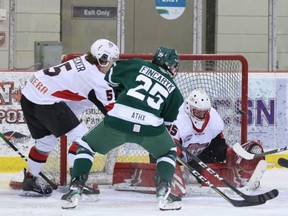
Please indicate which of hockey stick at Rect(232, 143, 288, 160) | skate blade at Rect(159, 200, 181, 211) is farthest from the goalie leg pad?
skate blade at Rect(159, 200, 181, 211)

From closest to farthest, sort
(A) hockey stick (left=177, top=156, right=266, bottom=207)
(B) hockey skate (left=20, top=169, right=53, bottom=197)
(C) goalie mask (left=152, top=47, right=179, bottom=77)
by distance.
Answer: (C) goalie mask (left=152, top=47, right=179, bottom=77), (A) hockey stick (left=177, top=156, right=266, bottom=207), (B) hockey skate (left=20, top=169, right=53, bottom=197)

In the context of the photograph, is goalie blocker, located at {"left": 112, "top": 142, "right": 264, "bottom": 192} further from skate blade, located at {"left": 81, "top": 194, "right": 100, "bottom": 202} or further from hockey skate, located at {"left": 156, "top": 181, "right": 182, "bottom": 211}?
hockey skate, located at {"left": 156, "top": 181, "right": 182, "bottom": 211}

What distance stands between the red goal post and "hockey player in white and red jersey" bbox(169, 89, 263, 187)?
0.11m

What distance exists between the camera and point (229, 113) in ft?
17.6

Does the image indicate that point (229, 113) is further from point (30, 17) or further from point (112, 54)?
point (30, 17)

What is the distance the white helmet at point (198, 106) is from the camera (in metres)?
5.00

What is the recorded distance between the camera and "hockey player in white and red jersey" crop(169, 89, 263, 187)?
5.04 meters

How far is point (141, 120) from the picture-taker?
411cm

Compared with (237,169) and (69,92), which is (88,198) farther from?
(237,169)

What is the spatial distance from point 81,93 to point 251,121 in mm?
1889

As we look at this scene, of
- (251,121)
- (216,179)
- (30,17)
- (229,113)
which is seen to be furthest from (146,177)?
(30,17)

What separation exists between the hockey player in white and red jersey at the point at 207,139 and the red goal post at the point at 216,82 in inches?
4.4

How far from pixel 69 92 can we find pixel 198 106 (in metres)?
0.77

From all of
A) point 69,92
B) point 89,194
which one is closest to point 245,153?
point 89,194
